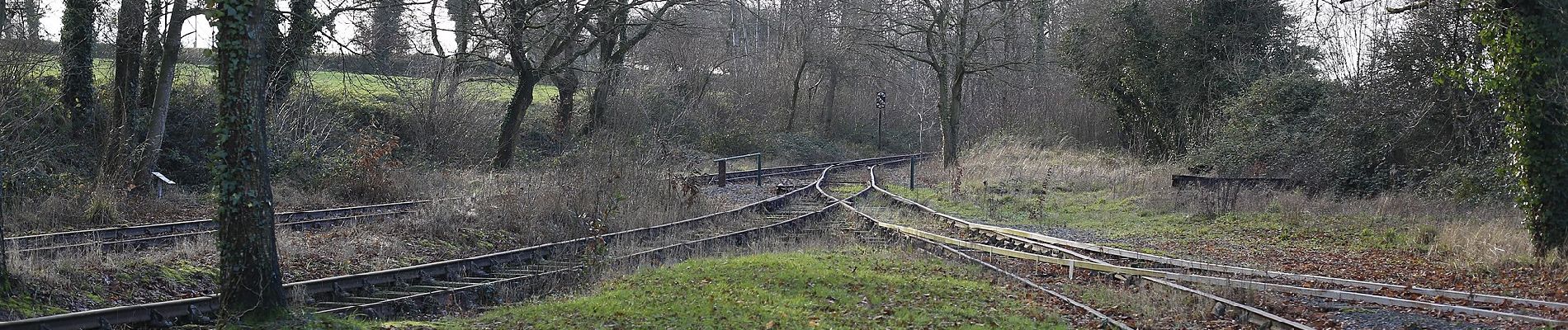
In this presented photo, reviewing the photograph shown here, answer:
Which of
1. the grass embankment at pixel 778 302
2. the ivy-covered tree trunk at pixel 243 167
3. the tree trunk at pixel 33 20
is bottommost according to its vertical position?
the grass embankment at pixel 778 302

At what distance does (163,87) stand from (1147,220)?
17154 mm

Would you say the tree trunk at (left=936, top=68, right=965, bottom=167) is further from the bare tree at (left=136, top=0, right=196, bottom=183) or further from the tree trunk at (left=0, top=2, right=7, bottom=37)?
the tree trunk at (left=0, top=2, right=7, bottom=37)

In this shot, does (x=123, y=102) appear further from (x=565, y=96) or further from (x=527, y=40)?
(x=565, y=96)

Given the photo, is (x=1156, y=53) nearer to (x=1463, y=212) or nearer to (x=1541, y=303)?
(x=1463, y=212)

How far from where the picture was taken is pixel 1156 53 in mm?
30609

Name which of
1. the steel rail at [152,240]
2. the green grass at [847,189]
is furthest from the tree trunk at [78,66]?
the green grass at [847,189]

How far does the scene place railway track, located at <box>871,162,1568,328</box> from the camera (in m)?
9.47

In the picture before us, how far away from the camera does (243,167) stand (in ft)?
27.9

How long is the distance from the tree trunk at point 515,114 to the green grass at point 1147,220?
986 centimetres

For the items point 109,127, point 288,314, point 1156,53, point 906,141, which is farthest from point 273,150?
point 906,141

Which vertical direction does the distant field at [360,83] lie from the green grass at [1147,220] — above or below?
above

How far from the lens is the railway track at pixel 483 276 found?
27.7ft

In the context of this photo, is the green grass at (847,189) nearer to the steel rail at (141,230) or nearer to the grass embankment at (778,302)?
the steel rail at (141,230)

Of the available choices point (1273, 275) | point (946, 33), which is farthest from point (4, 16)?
point (946, 33)
